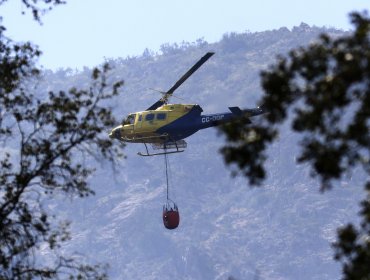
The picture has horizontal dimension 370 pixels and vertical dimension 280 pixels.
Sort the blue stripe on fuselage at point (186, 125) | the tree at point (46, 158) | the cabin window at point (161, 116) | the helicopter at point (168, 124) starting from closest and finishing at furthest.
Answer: the tree at point (46, 158)
the blue stripe on fuselage at point (186, 125)
the helicopter at point (168, 124)
the cabin window at point (161, 116)

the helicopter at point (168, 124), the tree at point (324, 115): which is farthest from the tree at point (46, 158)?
the helicopter at point (168, 124)

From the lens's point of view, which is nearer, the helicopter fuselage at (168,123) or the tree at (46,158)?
the tree at (46,158)

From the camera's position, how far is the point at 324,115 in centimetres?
2444

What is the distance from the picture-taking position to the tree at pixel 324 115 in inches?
959

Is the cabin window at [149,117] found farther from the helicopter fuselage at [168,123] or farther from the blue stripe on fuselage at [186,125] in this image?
the blue stripe on fuselage at [186,125]

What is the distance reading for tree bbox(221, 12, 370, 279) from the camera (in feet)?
79.9

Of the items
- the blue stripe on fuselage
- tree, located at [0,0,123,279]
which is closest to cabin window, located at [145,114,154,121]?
the blue stripe on fuselage

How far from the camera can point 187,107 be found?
8106 cm

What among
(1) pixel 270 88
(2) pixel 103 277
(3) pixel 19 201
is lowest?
(2) pixel 103 277

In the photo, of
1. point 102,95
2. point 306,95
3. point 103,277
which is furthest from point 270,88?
point 103,277

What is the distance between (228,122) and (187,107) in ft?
184

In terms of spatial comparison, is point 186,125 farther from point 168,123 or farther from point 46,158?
point 46,158

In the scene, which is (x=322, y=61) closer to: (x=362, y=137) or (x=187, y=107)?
(x=362, y=137)

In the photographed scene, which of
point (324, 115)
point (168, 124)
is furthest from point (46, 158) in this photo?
point (168, 124)
